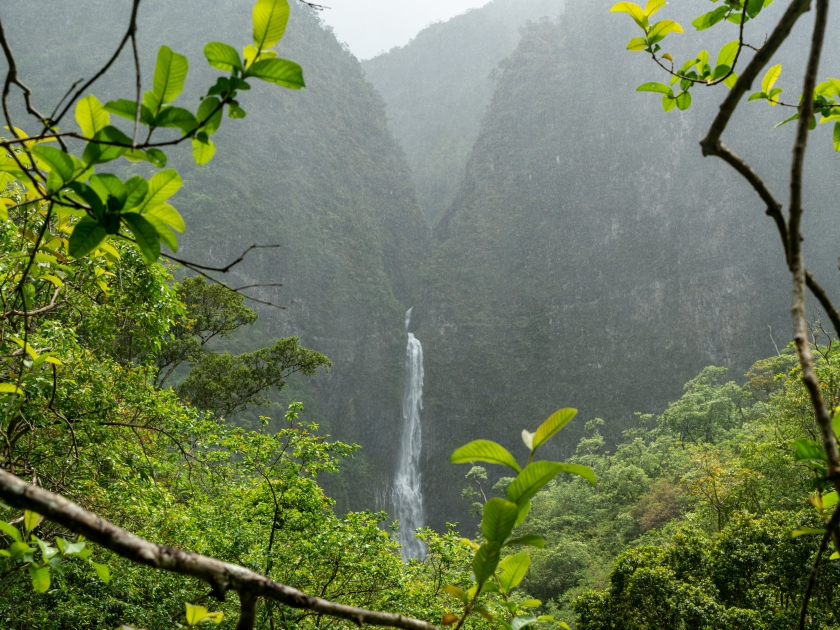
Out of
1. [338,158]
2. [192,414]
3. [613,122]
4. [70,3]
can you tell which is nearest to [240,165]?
[338,158]

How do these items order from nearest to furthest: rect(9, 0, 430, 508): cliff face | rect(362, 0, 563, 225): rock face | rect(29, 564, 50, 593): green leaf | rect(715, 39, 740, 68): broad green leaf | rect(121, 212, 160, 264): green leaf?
rect(121, 212, 160, 264): green leaf
rect(29, 564, 50, 593): green leaf
rect(715, 39, 740, 68): broad green leaf
rect(9, 0, 430, 508): cliff face
rect(362, 0, 563, 225): rock face

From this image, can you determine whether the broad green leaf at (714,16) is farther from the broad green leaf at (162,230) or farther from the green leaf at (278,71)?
the broad green leaf at (162,230)

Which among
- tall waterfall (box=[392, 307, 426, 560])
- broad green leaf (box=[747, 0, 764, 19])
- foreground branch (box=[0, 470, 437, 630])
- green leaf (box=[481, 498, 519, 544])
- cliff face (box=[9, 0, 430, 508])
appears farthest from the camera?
cliff face (box=[9, 0, 430, 508])

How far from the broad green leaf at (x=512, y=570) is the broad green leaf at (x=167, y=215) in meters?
0.56

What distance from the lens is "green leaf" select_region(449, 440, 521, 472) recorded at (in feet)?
1.55

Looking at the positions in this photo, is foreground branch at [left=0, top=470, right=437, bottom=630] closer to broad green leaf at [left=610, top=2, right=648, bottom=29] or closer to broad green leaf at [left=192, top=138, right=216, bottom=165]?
broad green leaf at [left=192, top=138, right=216, bottom=165]

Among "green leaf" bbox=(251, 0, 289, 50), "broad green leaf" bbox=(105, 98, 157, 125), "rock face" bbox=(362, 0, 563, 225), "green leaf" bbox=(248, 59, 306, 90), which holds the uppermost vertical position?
"rock face" bbox=(362, 0, 563, 225)

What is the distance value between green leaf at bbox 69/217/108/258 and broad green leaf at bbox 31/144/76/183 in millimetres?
48

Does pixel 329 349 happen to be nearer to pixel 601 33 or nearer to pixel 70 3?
pixel 601 33

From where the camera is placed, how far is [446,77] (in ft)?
181

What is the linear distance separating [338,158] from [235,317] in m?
31.3

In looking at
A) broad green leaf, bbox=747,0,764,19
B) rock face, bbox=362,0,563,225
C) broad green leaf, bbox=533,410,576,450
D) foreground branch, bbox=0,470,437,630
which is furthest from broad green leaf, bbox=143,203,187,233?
rock face, bbox=362,0,563,225

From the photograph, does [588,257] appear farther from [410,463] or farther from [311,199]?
[311,199]

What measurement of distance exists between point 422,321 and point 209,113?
33.4m
